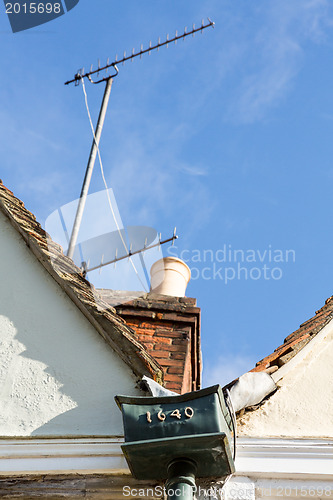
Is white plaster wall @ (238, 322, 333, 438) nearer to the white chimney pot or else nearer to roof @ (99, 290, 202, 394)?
roof @ (99, 290, 202, 394)

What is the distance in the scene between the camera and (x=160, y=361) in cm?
466

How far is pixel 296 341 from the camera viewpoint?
4336 mm

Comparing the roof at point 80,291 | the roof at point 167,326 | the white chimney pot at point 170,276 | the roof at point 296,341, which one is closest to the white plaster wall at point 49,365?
the roof at point 80,291

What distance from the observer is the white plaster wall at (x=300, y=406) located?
3.82 meters

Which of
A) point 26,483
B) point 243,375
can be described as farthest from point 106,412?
point 243,375

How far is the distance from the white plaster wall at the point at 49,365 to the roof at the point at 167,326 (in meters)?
0.72

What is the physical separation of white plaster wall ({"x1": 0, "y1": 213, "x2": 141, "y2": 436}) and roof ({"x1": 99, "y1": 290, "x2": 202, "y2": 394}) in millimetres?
721

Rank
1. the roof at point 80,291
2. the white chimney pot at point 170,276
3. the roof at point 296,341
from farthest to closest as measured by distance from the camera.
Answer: the white chimney pot at point 170,276, the roof at point 296,341, the roof at point 80,291

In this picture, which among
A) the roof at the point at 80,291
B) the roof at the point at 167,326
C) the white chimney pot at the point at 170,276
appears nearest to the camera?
the roof at the point at 80,291

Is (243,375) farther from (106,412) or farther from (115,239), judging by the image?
(115,239)

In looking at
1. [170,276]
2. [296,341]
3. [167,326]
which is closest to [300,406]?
[296,341]

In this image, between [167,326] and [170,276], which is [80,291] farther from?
[170,276]

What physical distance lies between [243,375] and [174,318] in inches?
52.9

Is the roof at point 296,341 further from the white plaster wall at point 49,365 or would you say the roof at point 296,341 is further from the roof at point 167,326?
the white plaster wall at point 49,365
